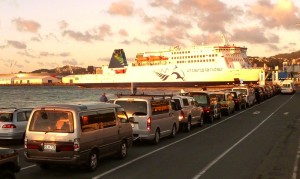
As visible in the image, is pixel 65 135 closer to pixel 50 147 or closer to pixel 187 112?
pixel 50 147

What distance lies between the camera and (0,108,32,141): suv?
1636cm

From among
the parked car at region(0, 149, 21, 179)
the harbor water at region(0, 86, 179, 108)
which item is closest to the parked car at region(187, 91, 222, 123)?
the harbor water at region(0, 86, 179, 108)

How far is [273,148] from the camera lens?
15.2m

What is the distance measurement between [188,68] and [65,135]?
111 meters

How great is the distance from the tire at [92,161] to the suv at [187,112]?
982cm

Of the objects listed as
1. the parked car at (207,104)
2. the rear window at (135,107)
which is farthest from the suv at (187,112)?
the rear window at (135,107)

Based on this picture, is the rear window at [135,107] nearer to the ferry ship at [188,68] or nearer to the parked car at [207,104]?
the parked car at [207,104]

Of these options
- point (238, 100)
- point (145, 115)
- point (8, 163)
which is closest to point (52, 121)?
point (8, 163)

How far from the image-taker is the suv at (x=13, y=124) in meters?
16.4

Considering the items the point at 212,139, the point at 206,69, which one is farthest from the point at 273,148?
the point at 206,69

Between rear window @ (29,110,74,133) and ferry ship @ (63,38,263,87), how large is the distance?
9723 cm

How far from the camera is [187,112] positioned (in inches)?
848

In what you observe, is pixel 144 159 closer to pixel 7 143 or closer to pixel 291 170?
pixel 291 170

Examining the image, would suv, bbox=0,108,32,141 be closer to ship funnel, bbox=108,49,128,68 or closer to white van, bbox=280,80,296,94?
white van, bbox=280,80,296,94
